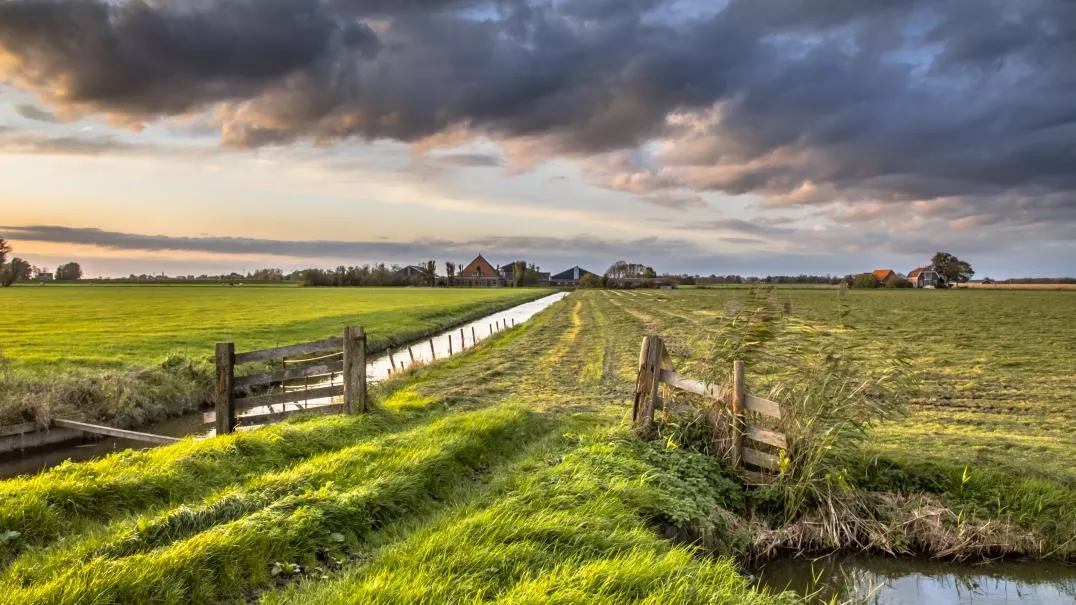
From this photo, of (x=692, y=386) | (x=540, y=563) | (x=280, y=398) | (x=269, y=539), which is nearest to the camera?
(x=540, y=563)

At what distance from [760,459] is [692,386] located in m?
1.49

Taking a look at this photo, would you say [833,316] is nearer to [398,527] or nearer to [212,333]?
[398,527]

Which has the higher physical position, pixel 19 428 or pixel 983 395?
pixel 983 395

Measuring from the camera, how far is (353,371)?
38.8 ft

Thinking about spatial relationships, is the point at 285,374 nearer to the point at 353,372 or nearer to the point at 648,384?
the point at 353,372

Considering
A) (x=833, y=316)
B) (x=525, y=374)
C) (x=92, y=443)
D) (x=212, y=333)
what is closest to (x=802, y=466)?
(x=833, y=316)

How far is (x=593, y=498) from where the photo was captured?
7184 mm

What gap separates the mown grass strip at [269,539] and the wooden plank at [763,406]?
4.28 m

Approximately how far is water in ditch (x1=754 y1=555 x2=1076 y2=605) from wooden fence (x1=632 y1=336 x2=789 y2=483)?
1526mm

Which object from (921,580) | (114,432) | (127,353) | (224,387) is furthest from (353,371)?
(127,353)

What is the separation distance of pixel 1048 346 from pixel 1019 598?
27.3m

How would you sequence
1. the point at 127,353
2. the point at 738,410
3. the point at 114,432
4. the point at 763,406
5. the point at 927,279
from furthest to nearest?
the point at 927,279 < the point at 127,353 < the point at 114,432 < the point at 738,410 < the point at 763,406

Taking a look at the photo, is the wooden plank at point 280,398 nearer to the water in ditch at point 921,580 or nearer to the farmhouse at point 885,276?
the water in ditch at point 921,580

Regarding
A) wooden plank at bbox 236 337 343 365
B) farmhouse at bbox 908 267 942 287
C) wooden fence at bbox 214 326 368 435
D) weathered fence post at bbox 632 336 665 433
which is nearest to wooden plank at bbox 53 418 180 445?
wooden fence at bbox 214 326 368 435
